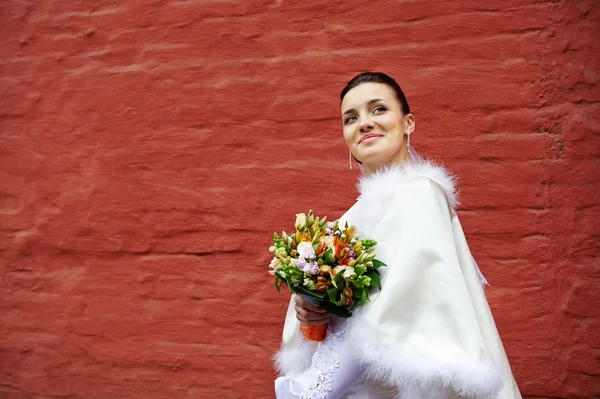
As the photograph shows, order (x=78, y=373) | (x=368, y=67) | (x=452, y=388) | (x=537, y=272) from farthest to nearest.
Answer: (x=78, y=373) < (x=368, y=67) < (x=537, y=272) < (x=452, y=388)

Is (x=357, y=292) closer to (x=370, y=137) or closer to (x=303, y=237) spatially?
(x=303, y=237)

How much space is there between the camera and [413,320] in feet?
6.30

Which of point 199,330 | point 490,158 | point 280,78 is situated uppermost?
point 280,78

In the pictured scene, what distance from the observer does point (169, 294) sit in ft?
12.5

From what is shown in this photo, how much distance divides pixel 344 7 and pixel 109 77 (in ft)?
5.28

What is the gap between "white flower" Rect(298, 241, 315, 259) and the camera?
1.97 metres

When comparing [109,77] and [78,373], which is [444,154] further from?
[78,373]

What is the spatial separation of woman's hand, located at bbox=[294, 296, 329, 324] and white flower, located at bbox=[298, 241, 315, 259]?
0.67 feet

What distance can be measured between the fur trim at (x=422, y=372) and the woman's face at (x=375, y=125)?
2.35 ft

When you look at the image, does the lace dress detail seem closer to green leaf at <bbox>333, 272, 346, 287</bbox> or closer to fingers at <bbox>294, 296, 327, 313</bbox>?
fingers at <bbox>294, 296, 327, 313</bbox>

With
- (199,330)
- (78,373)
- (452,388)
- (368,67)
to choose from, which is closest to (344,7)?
(368,67)

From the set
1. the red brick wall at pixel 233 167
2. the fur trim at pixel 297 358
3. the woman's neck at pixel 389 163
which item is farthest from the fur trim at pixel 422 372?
the red brick wall at pixel 233 167

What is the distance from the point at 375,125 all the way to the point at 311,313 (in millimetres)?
774

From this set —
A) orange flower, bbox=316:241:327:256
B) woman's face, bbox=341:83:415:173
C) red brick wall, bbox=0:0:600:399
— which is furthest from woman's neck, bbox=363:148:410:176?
red brick wall, bbox=0:0:600:399
